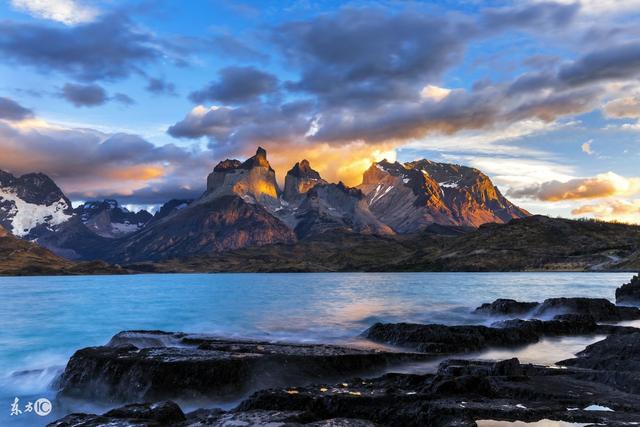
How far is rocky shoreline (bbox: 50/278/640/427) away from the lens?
1861 centimetres

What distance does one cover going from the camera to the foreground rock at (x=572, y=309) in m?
59.9

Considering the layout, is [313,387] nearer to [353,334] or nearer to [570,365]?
[570,365]

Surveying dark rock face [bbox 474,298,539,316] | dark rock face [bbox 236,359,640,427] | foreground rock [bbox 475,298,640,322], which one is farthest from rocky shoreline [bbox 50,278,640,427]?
dark rock face [bbox 474,298,539,316]

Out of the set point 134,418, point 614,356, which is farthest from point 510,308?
point 134,418

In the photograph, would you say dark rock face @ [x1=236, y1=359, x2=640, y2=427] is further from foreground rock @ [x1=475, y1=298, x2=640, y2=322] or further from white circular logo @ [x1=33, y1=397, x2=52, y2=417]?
foreground rock @ [x1=475, y1=298, x2=640, y2=322]

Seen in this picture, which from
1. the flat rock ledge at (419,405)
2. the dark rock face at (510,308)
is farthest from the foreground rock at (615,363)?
the dark rock face at (510,308)

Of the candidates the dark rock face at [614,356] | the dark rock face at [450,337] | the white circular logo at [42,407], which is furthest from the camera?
the dark rock face at [450,337]

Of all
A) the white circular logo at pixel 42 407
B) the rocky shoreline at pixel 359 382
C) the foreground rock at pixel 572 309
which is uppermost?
the rocky shoreline at pixel 359 382

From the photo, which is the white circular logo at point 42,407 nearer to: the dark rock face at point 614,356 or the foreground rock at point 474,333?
the foreground rock at point 474,333

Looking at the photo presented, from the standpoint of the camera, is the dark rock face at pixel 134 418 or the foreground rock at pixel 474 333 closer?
the dark rock face at pixel 134 418

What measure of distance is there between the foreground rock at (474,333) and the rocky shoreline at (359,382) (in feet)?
0.44

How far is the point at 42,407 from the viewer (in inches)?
1119

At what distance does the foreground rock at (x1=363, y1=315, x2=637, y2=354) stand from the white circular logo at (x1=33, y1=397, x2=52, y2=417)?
2530cm

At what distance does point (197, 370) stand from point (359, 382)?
9.83 m
